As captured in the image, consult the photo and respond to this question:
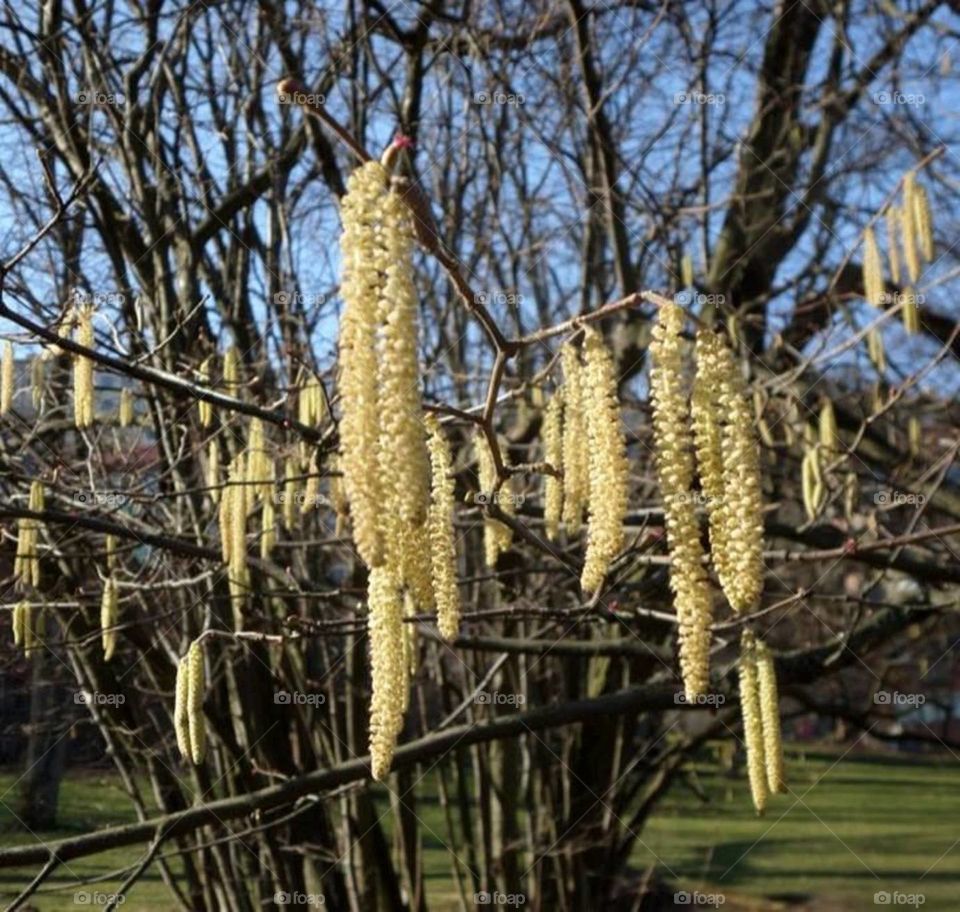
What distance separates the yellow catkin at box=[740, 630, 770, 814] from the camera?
2.21 metres

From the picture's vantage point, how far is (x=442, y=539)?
6.49 feet

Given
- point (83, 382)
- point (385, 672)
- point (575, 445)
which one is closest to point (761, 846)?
point (83, 382)

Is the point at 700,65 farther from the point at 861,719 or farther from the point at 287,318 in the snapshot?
the point at 861,719

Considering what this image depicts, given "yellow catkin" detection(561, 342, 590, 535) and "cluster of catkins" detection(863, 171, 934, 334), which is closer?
"yellow catkin" detection(561, 342, 590, 535)

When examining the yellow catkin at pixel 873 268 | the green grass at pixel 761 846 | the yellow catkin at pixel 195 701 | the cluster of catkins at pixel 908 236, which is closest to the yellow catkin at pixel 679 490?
the yellow catkin at pixel 195 701

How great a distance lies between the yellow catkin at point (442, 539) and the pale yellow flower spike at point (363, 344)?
1.77 ft

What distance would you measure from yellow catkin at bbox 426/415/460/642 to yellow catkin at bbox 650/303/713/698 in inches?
14.8

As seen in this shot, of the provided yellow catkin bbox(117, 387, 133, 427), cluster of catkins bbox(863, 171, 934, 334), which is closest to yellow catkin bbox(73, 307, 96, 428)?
yellow catkin bbox(117, 387, 133, 427)

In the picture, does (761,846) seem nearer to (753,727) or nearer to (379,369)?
(753,727)

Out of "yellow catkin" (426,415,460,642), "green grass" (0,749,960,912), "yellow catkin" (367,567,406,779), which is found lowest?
"green grass" (0,749,960,912)

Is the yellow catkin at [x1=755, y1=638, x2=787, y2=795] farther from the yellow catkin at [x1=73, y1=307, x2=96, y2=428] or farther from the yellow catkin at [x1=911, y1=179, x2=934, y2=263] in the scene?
the yellow catkin at [x1=73, y1=307, x2=96, y2=428]

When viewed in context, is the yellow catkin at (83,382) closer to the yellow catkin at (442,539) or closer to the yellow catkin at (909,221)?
the yellow catkin at (442,539)

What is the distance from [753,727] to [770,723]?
3 centimetres

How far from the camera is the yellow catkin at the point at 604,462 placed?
1.62 metres
